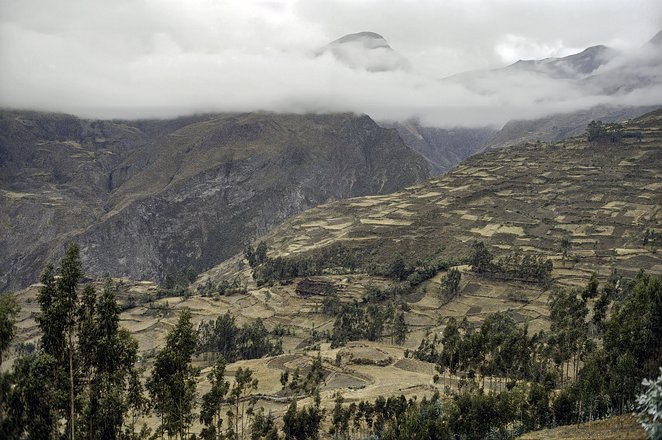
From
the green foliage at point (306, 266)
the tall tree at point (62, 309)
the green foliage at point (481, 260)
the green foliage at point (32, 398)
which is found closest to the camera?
the green foliage at point (32, 398)

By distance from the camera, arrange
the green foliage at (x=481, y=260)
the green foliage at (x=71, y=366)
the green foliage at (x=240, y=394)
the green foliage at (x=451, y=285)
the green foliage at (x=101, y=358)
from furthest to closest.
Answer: the green foliage at (x=481, y=260)
the green foliage at (x=451, y=285)
the green foliage at (x=240, y=394)
the green foliage at (x=101, y=358)
the green foliage at (x=71, y=366)

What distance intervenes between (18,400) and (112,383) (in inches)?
309

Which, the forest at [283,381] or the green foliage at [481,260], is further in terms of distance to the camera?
the green foliage at [481,260]

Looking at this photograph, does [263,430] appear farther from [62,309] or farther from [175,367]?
[62,309]

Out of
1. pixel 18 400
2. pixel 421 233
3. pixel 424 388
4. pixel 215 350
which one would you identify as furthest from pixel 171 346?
pixel 421 233

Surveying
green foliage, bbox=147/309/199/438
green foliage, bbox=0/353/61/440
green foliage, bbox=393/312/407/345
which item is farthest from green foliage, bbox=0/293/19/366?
green foliage, bbox=393/312/407/345

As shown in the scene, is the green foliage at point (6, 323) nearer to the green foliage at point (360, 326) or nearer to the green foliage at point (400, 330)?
the green foliage at point (360, 326)

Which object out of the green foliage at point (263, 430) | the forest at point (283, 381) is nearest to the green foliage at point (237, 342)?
the forest at point (283, 381)

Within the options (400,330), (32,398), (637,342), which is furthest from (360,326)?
(32,398)

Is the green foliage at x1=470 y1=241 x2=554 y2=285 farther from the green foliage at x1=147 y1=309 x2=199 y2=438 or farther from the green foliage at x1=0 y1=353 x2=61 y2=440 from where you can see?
the green foliage at x1=0 y1=353 x2=61 y2=440

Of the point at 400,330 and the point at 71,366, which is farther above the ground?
the point at 71,366

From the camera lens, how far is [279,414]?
81.8 metres

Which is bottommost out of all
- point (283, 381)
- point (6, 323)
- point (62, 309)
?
point (283, 381)

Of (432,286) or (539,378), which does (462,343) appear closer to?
(539,378)
